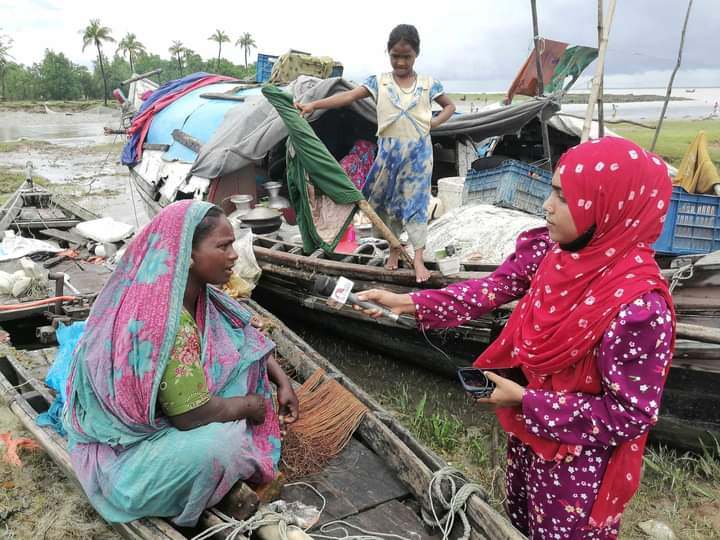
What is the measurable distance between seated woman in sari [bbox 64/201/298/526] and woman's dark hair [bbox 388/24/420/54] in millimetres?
2345

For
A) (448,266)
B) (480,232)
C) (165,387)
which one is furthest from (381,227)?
(165,387)

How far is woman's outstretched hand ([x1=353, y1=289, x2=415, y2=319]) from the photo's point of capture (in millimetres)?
2199

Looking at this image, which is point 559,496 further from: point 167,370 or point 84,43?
point 84,43

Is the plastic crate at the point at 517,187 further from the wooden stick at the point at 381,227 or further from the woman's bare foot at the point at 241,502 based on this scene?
the woman's bare foot at the point at 241,502

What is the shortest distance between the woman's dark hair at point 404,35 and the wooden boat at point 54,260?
10.3 ft

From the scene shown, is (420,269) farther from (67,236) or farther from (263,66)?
(263,66)


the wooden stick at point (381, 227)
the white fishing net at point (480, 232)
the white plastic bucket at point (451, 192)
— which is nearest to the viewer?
the wooden stick at point (381, 227)

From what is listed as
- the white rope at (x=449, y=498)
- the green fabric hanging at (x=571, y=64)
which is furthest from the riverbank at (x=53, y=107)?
the white rope at (x=449, y=498)

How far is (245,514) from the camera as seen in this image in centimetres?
219

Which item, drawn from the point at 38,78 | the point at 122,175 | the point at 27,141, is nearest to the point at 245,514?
the point at 122,175

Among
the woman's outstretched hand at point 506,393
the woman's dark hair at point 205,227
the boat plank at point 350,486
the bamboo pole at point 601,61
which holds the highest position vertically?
the bamboo pole at point 601,61

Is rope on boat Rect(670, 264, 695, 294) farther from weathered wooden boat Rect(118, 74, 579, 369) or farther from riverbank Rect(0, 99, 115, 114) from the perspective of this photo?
riverbank Rect(0, 99, 115, 114)

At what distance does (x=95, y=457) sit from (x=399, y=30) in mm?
3160

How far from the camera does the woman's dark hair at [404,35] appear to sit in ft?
12.7
